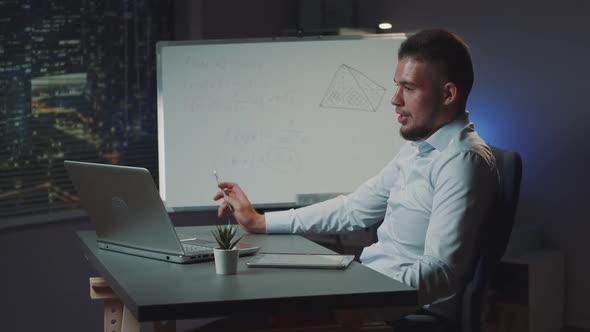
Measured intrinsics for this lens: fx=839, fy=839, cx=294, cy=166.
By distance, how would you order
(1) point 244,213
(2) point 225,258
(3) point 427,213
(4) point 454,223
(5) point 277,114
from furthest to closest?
(5) point 277,114 → (1) point 244,213 → (3) point 427,213 → (4) point 454,223 → (2) point 225,258

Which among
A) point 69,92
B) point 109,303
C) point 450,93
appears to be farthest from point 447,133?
point 69,92

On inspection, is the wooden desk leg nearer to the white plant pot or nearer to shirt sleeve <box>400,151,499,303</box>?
the white plant pot

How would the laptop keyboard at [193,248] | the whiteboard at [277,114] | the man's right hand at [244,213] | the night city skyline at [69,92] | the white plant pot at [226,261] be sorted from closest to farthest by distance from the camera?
the white plant pot at [226,261] < the laptop keyboard at [193,248] < the man's right hand at [244,213] < the whiteboard at [277,114] < the night city skyline at [69,92]

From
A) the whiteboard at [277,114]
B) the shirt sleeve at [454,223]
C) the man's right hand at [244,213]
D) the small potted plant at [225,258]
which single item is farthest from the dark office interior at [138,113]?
the small potted plant at [225,258]

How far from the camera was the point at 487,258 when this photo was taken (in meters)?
2.10

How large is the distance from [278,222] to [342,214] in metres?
0.21

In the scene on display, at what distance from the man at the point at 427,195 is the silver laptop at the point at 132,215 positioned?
1.23ft

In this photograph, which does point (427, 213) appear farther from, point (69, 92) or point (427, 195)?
point (69, 92)

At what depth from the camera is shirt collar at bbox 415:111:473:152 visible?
225cm

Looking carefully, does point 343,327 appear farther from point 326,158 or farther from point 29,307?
point 29,307

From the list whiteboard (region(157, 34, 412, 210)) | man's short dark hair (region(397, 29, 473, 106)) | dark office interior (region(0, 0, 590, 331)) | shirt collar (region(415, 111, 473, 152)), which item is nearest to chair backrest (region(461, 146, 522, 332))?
shirt collar (region(415, 111, 473, 152))

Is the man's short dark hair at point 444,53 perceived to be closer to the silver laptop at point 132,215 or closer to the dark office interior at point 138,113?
the silver laptop at point 132,215

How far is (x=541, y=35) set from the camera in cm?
405

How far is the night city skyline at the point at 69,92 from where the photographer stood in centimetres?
368
